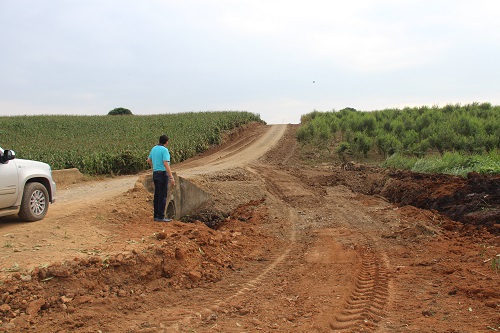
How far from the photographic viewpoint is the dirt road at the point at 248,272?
5340 mm

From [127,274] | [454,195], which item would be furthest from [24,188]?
[454,195]

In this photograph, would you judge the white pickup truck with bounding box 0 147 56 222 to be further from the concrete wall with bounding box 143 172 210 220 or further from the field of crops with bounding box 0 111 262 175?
the field of crops with bounding box 0 111 262 175

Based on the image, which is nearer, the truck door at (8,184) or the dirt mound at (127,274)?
the dirt mound at (127,274)

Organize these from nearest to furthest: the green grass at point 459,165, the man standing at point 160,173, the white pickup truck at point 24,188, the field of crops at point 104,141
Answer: the white pickup truck at point 24,188
the man standing at point 160,173
the green grass at point 459,165
the field of crops at point 104,141

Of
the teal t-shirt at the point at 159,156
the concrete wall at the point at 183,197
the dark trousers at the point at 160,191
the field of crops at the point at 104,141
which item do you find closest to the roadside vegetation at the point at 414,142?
the field of crops at the point at 104,141

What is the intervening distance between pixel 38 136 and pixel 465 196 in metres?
28.5

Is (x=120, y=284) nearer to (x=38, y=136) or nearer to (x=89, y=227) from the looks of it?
(x=89, y=227)

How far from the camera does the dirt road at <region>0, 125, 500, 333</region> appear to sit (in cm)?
534

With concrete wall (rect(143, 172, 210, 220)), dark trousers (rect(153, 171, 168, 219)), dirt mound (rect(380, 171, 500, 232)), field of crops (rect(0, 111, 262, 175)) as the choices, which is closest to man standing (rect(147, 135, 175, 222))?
dark trousers (rect(153, 171, 168, 219))

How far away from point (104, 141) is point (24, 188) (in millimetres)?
19308

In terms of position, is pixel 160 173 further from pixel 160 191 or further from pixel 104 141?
pixel 104 141

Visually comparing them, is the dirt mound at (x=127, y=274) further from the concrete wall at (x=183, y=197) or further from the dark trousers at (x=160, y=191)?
the concrete wall at (x=183, y=197)

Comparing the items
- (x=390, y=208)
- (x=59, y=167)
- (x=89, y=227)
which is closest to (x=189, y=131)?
(x=59, y=167)

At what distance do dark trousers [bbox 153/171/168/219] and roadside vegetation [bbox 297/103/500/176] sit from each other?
12510 mm
